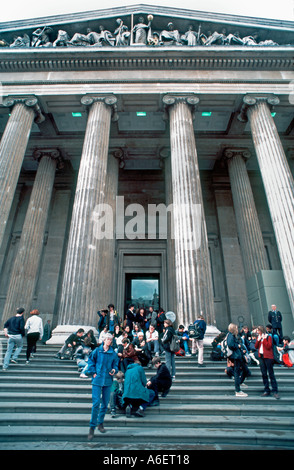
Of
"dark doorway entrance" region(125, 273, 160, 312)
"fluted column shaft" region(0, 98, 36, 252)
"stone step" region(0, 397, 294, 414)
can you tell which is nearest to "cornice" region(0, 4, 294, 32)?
"fluted column shaft" region(0, 98, 36, 252)

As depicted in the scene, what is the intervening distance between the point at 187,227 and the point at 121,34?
40.8 feet

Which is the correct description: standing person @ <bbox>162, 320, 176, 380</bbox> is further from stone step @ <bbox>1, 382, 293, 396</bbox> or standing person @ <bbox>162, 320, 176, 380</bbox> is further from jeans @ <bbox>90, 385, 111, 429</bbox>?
jeans @ <bbox>90, 385, 111, 429</bbox>

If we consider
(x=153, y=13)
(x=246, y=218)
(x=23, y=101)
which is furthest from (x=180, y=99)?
(x=23, y=101)

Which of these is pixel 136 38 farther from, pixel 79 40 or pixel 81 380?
pixel 81 380

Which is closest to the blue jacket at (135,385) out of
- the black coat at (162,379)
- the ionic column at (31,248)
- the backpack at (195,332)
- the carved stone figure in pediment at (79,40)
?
the black coat at (162,379)

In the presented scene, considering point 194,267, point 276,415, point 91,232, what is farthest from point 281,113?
point 276,415

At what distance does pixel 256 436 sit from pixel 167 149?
1619cm

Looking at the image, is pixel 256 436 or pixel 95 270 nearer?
pixel 256 436

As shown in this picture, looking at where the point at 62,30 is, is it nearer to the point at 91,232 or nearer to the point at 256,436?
the point at 91,232

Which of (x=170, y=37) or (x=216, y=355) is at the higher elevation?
(x=170, y=37)

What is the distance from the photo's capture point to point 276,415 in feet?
17.8

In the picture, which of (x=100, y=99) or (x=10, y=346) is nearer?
(x=10, y=346)

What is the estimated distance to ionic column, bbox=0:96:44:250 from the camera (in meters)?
12.2

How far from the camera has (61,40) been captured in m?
15.2
